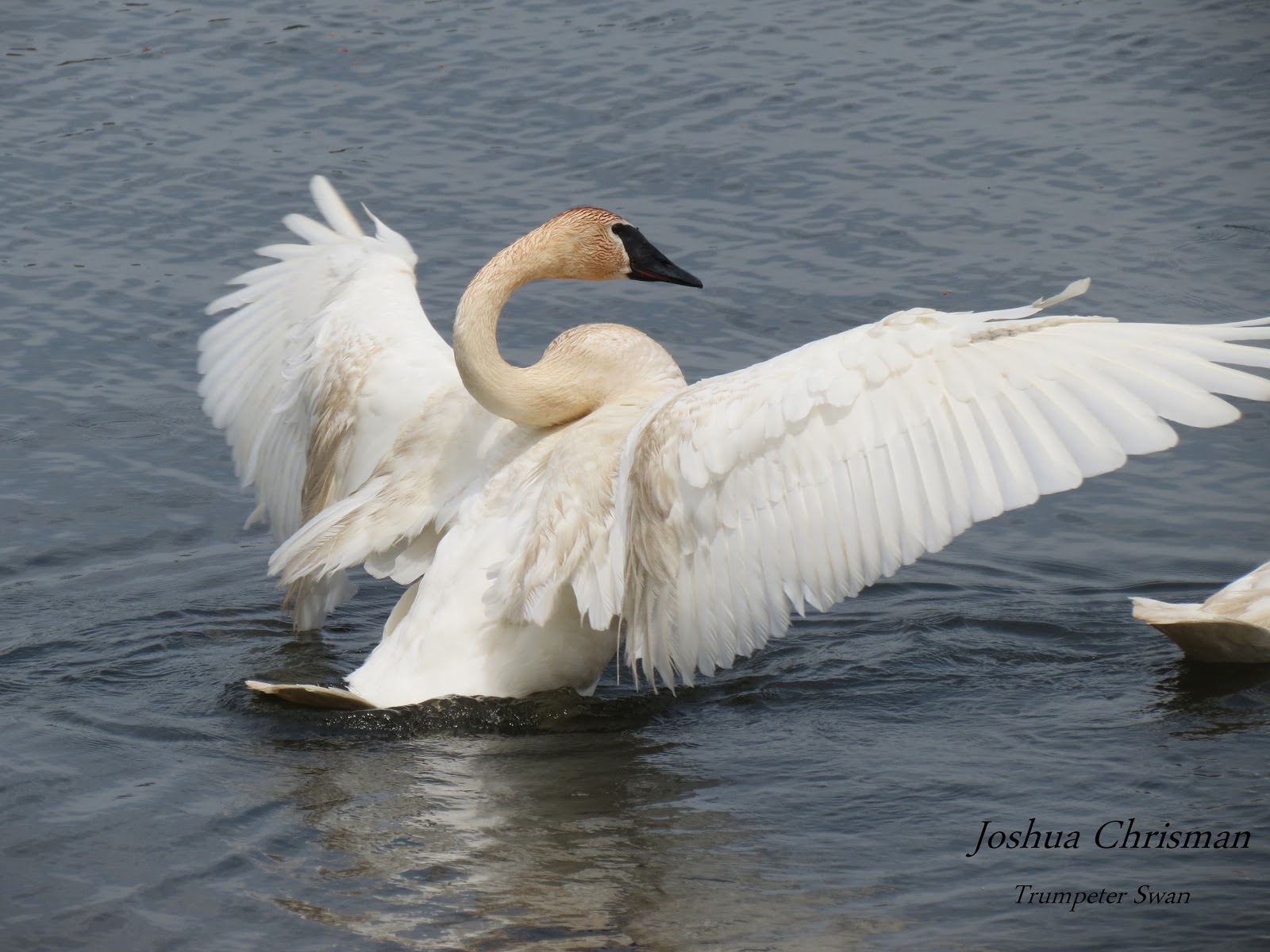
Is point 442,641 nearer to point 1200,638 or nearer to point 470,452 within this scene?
point 470,452

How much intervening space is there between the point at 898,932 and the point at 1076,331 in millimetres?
1919

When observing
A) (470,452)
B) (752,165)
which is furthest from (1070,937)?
(752,165)

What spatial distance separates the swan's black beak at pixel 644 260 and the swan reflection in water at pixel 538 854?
195 cm

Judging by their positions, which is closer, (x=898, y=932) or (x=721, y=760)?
(x=898, y=932)

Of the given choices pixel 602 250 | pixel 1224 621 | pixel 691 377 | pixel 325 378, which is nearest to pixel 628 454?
pixel 602 250

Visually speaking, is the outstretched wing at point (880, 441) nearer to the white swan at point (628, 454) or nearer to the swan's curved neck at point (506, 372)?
the white swan at point (628, 454)

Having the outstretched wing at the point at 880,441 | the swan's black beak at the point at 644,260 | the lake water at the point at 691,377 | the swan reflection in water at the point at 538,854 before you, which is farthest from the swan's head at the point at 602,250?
the swan reflection in water at the point at 538,854

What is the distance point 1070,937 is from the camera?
16.1 ft

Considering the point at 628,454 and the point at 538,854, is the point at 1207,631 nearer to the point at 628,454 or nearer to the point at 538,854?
the point at 628,454

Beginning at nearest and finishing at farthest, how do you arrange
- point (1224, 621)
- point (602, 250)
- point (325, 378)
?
point (1224, 621)
point (602, 250)
point (325, 378)

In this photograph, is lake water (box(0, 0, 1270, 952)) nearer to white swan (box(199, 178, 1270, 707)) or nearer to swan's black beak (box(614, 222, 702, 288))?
white swan (box(199, 178, 1270, 707))

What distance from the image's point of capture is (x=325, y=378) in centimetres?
741

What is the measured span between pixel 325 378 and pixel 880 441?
2.91 meters

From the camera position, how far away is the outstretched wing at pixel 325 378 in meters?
7.24
